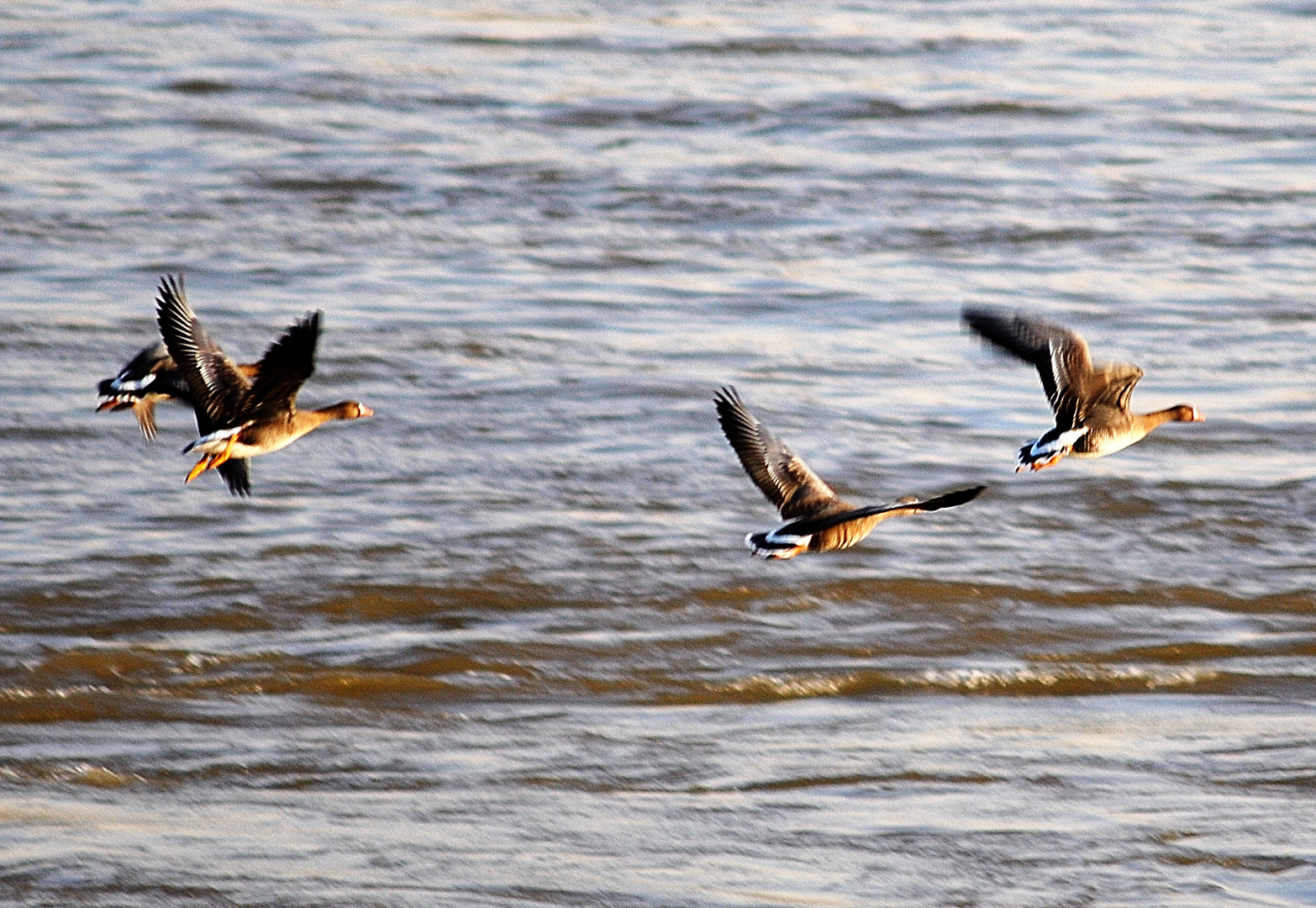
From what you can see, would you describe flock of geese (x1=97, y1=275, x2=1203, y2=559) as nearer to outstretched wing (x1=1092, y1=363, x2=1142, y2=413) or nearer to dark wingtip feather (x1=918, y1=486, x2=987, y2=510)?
outstretched wing (x1=1092, y1=363, x2=1142, y2=413)

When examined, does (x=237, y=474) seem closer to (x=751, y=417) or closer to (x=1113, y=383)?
(x=751, y=417)

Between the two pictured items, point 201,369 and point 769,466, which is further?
point 201,369

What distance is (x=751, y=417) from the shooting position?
8.99 m

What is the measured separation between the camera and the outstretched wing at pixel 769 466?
8719mm

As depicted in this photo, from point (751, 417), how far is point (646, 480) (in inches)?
113

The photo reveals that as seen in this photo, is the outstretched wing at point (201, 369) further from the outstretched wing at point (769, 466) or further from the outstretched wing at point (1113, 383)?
the outstretched wing at point (1113, 383)

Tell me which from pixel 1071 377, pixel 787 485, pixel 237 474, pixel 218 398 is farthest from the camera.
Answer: pixel 237 474

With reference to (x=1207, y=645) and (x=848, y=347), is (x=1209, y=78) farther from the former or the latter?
(x=1207, y=645)

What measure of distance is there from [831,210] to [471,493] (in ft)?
21.3

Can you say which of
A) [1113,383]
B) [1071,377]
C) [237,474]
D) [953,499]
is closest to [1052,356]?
[1071,377]

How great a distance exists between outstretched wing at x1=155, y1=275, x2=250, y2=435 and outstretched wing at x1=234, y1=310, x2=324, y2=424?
0.24 ft

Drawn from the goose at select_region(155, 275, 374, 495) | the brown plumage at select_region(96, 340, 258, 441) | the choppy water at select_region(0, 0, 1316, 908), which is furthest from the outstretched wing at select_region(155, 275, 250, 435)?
the choppy water at select_region(0, 0, 1316, 908)

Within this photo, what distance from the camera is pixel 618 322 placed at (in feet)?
46.9

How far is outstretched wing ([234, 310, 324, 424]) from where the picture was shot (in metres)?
7.96
